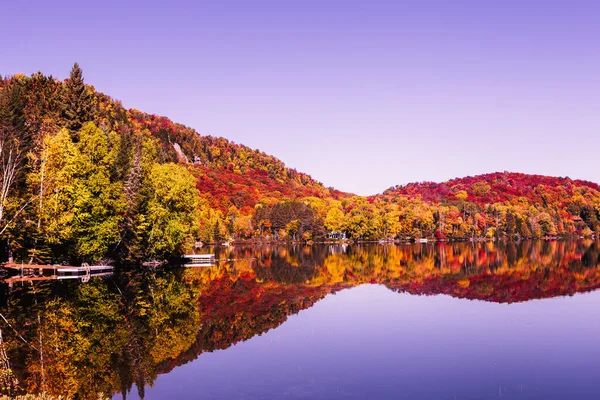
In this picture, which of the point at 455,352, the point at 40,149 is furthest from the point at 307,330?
the point at 40,149

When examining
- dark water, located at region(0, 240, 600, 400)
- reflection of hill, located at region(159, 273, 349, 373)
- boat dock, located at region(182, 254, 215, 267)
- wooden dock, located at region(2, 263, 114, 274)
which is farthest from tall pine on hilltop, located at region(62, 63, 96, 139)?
reflection of hill, located at region(159, 273, 349, 373)

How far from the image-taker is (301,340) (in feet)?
90.8

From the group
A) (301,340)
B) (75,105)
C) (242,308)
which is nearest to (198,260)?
(75,105)

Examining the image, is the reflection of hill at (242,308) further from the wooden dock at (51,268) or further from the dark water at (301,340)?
the wooden dock at (51,268)

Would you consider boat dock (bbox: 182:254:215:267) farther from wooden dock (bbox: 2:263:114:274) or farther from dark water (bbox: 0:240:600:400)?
dark water (bbox: 0:240:600:400)

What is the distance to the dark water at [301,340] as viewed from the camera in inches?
771

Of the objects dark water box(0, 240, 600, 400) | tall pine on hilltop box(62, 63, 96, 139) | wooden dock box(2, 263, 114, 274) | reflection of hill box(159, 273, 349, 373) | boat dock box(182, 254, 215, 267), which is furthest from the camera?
boat dock box(182, 254, 215, 267)

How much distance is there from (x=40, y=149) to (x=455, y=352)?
46426 millimetres

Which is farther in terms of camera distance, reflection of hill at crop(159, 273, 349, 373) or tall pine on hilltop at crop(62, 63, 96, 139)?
tall pine on hilltop at crop(62, 63, 96, 139)

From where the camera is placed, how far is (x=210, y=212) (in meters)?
170

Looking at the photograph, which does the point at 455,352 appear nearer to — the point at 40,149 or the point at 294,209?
the point at 40,149

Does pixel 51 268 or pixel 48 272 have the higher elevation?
pixel 51 268

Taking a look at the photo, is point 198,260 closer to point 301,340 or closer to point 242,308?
point 242,308

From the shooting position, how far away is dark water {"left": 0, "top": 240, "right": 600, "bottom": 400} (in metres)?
19.6
